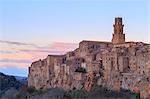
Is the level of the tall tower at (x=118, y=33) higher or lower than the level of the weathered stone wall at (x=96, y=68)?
higher

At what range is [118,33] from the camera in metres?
52.0

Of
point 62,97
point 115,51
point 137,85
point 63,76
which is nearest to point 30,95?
point 63,76

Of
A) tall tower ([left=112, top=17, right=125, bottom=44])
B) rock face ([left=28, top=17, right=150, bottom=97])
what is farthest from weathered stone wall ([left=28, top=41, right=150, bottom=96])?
tall tower ([left=112, top=17, right=125, bottom=44])

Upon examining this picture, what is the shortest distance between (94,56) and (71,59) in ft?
11.7

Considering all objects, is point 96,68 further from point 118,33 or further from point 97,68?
point 118,33

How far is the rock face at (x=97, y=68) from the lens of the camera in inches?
1494

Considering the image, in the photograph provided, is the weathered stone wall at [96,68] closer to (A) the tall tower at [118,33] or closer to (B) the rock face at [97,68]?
(B) the rock face at [97,68]

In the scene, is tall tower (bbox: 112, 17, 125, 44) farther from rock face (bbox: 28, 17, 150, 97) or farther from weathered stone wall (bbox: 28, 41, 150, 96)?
weathered stone wall (bbox: 28, 41, 150, 96)

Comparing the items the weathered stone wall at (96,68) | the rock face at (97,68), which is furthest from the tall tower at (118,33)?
the weathered stone wall at (96,68)

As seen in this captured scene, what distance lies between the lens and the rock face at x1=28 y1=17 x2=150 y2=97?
124 ft

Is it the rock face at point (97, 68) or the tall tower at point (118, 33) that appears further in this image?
the tall tower at point (118, 33)

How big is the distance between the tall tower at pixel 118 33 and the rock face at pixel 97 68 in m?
0.30

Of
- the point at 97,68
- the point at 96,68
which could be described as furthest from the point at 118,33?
the point at 97,68

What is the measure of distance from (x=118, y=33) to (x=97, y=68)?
9.96 m
